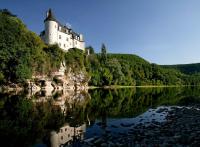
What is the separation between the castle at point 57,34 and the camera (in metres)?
122

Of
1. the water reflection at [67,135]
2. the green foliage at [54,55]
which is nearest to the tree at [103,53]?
the green foliage at [54,55]

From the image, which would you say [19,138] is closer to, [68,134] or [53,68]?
[68,134]

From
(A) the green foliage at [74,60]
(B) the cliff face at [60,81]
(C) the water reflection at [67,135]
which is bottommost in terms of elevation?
(C) the water reflection at [67,135]

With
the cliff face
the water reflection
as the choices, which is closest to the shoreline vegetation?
the cliff face

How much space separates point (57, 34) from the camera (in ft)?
414

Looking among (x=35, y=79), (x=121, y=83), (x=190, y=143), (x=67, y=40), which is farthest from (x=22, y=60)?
(x=121, y=83)

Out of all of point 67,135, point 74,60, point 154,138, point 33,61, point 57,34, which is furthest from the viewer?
point 74,60

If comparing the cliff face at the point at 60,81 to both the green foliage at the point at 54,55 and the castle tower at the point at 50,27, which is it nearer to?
the green foliage at the point at 54,55

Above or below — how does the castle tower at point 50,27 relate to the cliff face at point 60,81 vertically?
above

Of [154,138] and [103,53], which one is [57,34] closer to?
[103,53]

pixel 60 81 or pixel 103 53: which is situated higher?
pixel 103 53

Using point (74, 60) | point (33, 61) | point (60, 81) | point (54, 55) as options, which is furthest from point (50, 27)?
point (33, 61)

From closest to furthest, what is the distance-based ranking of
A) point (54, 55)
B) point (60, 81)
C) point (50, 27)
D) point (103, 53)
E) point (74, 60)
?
point (54, 55)
point (60, 81)
point (50, 27)
point (74, 60)
point (103, 53)

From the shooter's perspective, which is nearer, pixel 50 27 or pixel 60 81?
pixel 60 81
